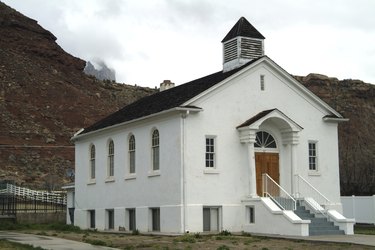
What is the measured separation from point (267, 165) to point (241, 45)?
5871 millimetres

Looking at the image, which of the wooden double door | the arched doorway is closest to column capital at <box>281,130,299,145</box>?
the arched doorway

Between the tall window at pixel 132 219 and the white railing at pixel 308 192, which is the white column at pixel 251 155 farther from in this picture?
the tall window at pixel 132 219

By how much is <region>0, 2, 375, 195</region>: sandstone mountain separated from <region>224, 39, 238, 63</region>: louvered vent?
1631 inches

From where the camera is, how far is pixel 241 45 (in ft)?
102

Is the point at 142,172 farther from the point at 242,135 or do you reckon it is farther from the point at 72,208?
the point at 72,208

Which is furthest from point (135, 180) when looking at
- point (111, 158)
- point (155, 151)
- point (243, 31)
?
point (243, 31)

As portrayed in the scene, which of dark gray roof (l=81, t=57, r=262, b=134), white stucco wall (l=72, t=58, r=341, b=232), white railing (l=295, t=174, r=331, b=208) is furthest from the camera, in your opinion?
white railing (l=295, t=174, r=331, b=208)

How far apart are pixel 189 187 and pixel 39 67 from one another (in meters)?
85.2

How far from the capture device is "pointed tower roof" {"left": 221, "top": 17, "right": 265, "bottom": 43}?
31.1 metres

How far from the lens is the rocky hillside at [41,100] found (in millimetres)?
82312

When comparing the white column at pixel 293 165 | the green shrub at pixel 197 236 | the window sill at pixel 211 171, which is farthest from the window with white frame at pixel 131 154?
the white column at pixel 293 165

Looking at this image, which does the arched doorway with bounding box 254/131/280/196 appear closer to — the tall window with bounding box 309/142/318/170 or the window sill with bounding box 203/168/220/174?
the tall window with bounding box 309/142/318/170

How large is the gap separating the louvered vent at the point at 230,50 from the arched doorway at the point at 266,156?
421 cm

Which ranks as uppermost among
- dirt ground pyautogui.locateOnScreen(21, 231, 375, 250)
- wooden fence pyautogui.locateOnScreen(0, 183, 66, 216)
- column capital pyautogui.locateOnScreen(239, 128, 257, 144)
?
column capital pyautogui.locateOnScreen(239, 128, 257, 144)
